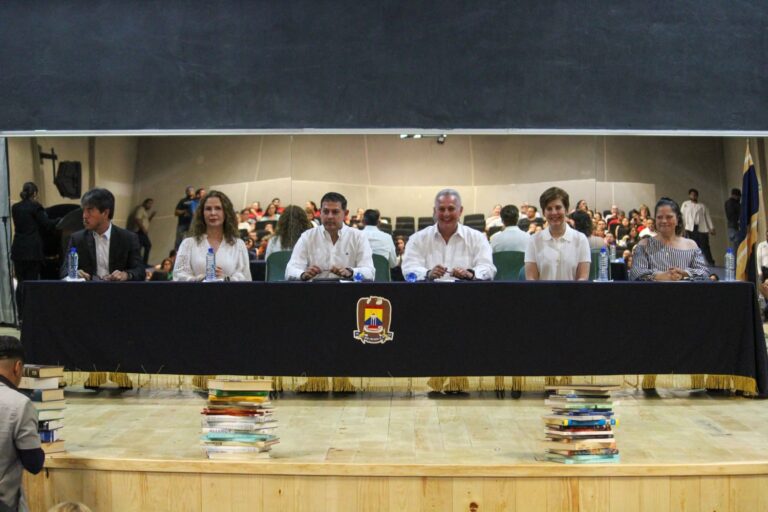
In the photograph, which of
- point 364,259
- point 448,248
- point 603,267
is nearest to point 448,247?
point 448,248

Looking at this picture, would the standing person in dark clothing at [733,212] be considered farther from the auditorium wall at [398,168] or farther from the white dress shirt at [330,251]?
the white dress shirt at [330,251]

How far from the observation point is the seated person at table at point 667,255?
6.09 meters

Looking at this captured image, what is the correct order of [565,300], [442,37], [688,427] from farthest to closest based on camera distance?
[442,37] → [565,300] → [688,427]

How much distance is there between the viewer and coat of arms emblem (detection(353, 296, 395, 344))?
18.7 ft

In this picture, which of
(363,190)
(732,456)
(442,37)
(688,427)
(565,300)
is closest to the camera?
(732,456)

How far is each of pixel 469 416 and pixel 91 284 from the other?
7.22ft

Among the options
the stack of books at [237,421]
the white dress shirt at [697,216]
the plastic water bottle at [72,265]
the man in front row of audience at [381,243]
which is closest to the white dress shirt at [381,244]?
the man in front row of audience at [381,243]

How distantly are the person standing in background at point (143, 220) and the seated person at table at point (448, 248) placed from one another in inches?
141

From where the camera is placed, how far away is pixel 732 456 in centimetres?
444

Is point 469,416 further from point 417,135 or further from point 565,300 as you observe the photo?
point 417,135

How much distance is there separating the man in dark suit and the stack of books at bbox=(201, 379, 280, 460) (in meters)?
1.93

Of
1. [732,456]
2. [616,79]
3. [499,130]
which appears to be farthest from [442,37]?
[732,456]

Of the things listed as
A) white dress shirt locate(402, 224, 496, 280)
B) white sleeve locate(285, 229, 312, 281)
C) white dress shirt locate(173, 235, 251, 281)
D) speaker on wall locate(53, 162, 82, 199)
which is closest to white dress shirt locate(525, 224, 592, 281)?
white dress shirt locate(402, 224, 496, 280)

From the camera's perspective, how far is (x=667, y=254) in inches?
242
